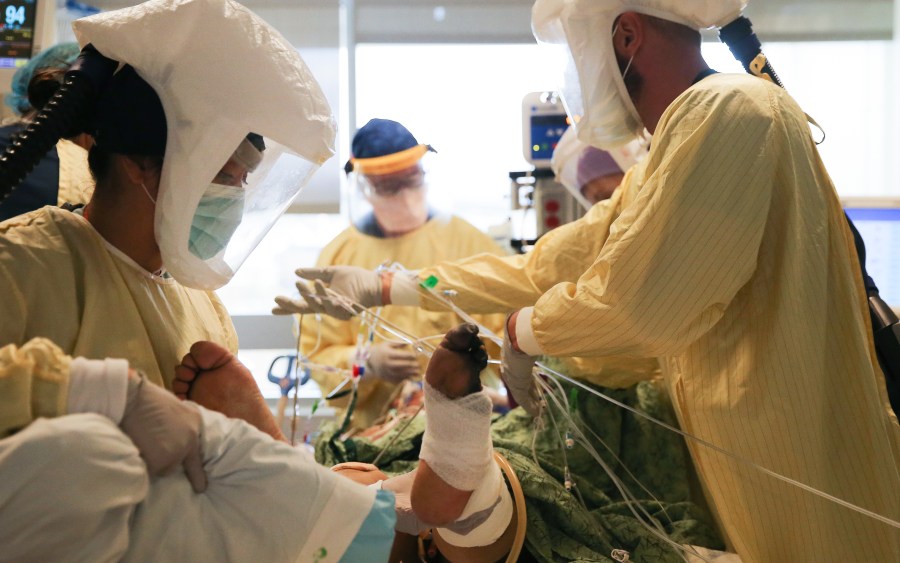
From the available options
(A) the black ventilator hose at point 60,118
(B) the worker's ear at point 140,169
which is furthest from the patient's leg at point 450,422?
(A) the black ventilator hose at point 60,118

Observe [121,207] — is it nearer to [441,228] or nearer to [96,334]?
[96,334]

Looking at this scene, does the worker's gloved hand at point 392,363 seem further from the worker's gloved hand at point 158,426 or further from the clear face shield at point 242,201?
the worker's gloved hand at point 158,426

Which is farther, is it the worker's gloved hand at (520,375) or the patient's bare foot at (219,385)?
the worker's gloved hand at (520,375)

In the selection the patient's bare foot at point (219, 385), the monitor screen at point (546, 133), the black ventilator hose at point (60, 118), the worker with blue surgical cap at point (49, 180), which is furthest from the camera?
the monitor screen at point (546, 133)

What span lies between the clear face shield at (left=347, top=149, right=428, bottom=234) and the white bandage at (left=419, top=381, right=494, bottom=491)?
1822 millimetres

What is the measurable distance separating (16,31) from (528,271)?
2149 millimetres

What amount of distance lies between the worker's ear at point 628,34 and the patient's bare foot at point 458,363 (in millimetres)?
803

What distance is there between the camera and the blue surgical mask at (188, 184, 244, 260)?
53.2 inches

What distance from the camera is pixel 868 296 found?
1489mm

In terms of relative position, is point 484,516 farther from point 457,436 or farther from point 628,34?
point 628,34

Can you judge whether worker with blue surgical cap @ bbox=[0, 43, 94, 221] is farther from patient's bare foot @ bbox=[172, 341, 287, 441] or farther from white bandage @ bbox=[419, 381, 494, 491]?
white bandage @ bbox=[419, 381, 494, 491]

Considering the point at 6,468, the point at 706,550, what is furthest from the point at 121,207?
the point at 706,550

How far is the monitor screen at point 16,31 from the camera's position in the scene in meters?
2.99

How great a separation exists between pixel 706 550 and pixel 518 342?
1.76 ft
